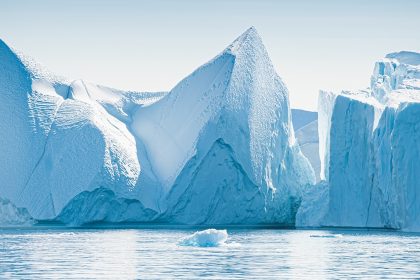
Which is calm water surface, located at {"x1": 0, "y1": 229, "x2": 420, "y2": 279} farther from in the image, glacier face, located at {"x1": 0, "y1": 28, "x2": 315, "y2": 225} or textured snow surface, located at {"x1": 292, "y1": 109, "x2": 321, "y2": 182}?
textured snow surface, located at {"x1": 292, "y1": 109, "x2": 321, "y2": 182}

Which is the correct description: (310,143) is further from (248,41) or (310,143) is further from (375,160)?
(375,160)

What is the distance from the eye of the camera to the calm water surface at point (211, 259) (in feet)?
62.4

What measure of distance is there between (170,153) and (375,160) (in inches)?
449

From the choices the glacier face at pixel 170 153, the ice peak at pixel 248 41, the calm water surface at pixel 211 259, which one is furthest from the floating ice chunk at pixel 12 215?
the ice peak at pixel 248 41

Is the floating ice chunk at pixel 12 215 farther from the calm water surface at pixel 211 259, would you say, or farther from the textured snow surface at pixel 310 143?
the textured snow surface at pixel 310 143

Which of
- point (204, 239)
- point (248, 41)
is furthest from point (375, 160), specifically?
point (204, 239)

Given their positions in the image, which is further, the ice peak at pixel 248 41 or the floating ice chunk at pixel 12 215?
the ice peak at pixel 248 41

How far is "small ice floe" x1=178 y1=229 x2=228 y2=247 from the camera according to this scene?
27.4 metres

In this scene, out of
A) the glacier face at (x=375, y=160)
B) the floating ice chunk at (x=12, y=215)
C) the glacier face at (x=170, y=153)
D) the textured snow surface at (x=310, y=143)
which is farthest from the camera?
the textured snow surface at (x=310, y=143)

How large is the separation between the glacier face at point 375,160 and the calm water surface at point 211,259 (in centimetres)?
476

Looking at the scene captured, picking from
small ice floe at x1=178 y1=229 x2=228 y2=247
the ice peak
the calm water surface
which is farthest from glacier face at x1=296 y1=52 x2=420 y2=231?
small ice floe at x1=178 y1=229 x2=228 y2=247

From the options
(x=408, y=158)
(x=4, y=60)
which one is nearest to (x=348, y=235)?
(x=408, y=158)

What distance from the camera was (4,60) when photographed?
45875 millimetres

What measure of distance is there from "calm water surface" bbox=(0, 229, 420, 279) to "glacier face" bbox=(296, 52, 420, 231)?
4.76 meters
